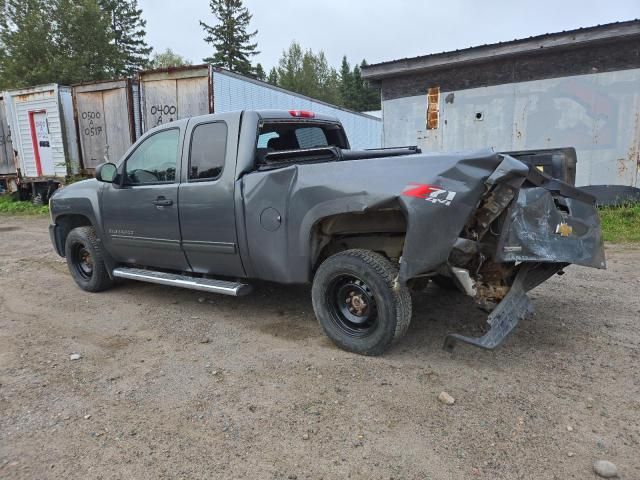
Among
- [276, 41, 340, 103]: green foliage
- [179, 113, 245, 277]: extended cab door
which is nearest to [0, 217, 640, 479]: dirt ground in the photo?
[179, 113, 245, 277]: extended cab door

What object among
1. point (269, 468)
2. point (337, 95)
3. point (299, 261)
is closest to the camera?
point (269, 468)

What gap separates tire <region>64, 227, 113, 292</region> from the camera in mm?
5301

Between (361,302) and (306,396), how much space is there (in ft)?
2.85

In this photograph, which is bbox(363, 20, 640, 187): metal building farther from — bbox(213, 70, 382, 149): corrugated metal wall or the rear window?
the rear window

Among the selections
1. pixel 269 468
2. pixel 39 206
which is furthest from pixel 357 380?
pixel 39 206

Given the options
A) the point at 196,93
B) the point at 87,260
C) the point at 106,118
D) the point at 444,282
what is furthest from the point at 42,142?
the point at 444,282

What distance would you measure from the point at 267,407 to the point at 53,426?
128 centimetres

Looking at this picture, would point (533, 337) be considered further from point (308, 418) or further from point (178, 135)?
point (178, 135)

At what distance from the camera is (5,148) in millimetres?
16016

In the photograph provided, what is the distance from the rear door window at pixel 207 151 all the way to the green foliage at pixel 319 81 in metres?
54.7

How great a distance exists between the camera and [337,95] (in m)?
60.3

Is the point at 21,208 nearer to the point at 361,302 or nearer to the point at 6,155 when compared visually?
the point at 6,155

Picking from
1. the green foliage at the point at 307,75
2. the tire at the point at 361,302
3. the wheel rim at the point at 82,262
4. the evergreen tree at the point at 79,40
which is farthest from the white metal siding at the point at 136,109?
the green foliage at the point at 307,75

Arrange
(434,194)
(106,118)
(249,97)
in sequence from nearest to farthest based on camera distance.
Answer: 1. (434,194)
2. (249,97)
3. (106,118)
